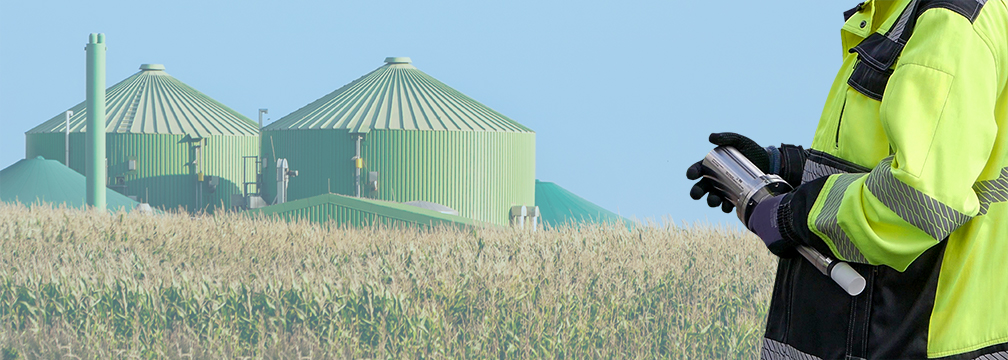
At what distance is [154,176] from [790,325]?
984 inches

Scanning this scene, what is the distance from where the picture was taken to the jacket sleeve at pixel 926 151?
5.04 ft

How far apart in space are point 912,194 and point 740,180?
40cm

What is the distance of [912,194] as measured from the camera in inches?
60.2

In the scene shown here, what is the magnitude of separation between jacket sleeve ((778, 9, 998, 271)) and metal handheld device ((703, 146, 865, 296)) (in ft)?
0.20

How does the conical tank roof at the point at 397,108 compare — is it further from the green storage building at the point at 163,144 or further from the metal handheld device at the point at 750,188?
the metal handheld device at the point at 750,188

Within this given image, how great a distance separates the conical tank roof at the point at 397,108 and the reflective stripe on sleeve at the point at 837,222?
19905 millimetres

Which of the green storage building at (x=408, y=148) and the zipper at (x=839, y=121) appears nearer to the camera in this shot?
the zipper at (x=839, y=121)

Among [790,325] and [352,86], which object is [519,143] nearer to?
[352,86]

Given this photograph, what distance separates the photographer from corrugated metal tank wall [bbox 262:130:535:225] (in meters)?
21.2

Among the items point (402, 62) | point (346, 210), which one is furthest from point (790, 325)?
point (402, 62)

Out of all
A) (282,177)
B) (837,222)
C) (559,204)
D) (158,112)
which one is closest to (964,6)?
(837,222)

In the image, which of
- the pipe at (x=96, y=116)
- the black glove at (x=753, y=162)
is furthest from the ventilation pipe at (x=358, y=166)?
the black glove at (x=753, y=162)

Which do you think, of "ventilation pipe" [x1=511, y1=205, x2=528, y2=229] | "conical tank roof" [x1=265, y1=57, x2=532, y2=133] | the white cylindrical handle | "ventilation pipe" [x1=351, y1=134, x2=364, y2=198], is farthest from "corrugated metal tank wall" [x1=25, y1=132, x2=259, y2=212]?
the white cylindrical handle

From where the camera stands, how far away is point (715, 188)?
1961mm
